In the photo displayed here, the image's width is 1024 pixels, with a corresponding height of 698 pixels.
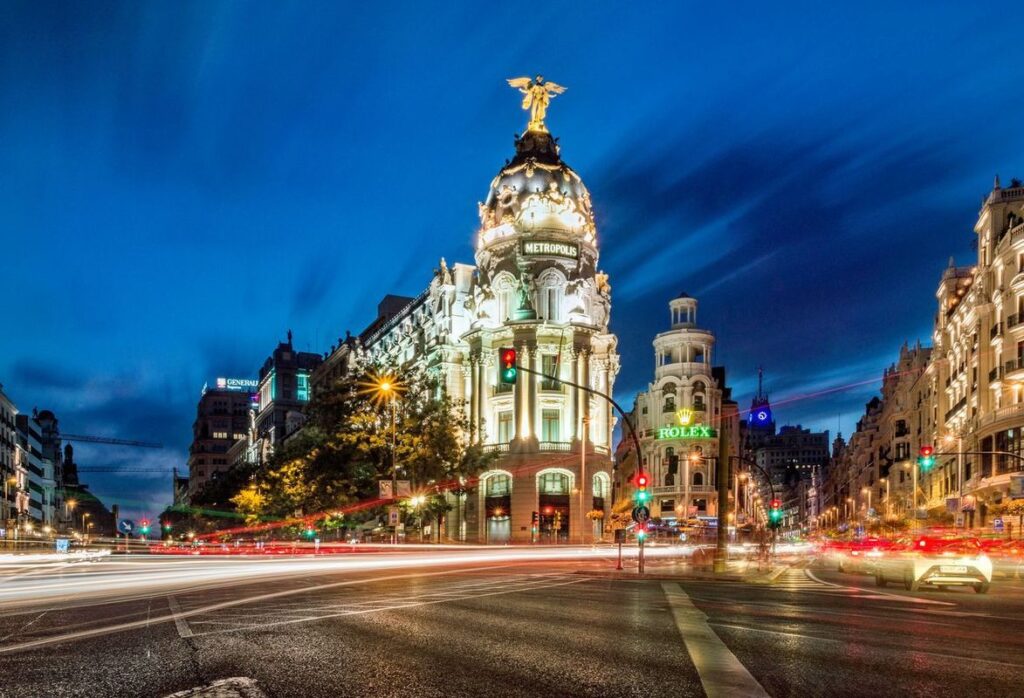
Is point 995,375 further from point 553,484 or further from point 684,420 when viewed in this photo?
point 684,420

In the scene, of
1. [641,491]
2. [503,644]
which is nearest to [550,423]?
[641,491]

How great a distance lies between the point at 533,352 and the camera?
69.6 meters

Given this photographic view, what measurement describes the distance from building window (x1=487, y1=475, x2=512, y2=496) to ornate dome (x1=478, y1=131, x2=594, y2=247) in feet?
64.0

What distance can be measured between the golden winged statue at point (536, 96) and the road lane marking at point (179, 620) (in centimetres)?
6760

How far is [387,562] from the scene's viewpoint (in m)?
30.5

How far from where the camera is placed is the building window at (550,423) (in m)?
A: 69.3

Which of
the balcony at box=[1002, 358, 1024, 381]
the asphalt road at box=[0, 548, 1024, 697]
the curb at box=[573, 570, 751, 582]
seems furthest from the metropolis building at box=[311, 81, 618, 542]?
the asphalt road at box=[0, 548, 1024, 697]

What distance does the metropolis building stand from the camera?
67812 mm

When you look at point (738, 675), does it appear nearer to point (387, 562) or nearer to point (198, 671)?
point (198, 671)

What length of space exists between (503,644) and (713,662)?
2.44m

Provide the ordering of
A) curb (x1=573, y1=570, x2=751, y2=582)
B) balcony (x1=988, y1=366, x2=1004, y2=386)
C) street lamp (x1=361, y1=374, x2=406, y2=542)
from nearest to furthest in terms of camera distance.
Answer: curb (x1=573, y1=570, x2=751, y2=582) < street lamp (x1=361, y1=374, x2=406, y2=542) < balcony (x1=988, y1=366, x2=1004, y2=386)

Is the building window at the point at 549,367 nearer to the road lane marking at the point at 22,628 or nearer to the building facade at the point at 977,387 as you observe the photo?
the building facade at the point at 977,387

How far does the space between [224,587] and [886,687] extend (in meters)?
15.6

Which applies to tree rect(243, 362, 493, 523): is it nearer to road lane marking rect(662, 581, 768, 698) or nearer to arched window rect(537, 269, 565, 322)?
arched window rect(537, 269, 565, 322)
